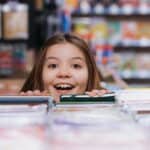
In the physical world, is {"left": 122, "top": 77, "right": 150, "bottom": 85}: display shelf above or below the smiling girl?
below

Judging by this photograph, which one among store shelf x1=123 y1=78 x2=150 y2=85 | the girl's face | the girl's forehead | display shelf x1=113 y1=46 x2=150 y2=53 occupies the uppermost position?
the girl's forehead

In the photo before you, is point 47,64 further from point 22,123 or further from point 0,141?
point 0,141

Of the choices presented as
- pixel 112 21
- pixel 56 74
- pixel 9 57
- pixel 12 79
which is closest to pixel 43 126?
pixel 56 74

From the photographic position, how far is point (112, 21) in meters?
6.13

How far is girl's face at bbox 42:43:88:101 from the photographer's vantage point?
1.77 meters

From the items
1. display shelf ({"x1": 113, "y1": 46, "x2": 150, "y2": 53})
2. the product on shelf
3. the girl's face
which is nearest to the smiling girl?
the girl's face

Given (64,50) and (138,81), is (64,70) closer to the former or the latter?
(64,50)

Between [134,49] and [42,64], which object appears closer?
[42,64]

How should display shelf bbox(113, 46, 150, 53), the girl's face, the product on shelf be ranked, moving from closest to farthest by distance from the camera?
1. the girl's face
2. the product on shelf
3. display shelf bbox(113, 46, 150, 53)

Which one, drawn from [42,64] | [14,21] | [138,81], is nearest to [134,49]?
[138,81]

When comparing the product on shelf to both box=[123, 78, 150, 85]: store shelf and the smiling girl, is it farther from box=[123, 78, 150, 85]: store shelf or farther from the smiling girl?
the smiling girl

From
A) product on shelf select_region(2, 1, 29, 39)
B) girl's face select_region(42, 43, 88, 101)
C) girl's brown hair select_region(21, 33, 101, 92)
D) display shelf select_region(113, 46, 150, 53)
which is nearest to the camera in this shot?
girl's face select_region(42, 43, 88, 101)

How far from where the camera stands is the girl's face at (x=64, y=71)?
177 centimetres

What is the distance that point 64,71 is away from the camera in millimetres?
1771
